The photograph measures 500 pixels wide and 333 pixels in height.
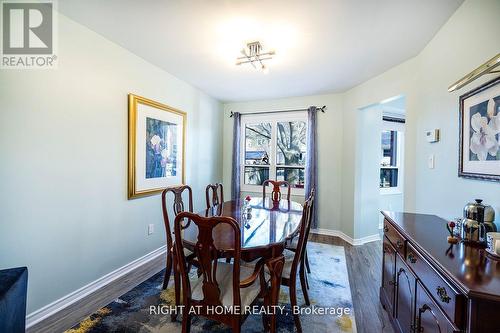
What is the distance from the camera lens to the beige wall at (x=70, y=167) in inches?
67.8

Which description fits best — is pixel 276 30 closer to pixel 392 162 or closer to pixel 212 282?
pixel 212 282

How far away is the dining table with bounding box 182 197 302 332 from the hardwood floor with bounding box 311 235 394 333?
92cm

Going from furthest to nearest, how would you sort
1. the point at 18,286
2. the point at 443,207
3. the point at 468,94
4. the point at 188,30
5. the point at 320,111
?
the point at 320,111
the point at 188,30
the point at 443,207
the point at 468,94
the point at 18,286

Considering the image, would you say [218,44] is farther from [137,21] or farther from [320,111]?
[320,111]

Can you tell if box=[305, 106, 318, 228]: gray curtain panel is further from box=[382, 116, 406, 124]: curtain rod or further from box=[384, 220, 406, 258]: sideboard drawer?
box=[384, 220, 406, 258]: sideboard drawer

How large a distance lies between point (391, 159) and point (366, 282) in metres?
3.02

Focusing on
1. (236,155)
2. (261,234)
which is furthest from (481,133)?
(236,155)

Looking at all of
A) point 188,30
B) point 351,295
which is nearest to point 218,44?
point 188,30

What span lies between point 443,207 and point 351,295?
116cm

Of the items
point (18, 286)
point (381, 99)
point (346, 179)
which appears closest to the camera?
point (18, 286)

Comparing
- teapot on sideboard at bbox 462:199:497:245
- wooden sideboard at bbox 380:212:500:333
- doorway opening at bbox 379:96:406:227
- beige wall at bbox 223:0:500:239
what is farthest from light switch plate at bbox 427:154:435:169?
doorway opening at bbox 379:96:406:227

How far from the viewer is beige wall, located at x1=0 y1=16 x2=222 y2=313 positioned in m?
1.72

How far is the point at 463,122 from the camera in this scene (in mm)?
1669

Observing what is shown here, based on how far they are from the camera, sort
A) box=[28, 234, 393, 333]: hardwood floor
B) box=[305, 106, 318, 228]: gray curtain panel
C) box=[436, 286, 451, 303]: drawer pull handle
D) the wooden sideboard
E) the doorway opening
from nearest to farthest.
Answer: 1. the wooden sideboard
2. box=[436, 286, 451, 303]: drawer pull handle
3. box=[28, 234, 393, 333]: hardwood floor
4. box=[305, 106, 318, 228]: gray curtain panel
5. the doorway opening
